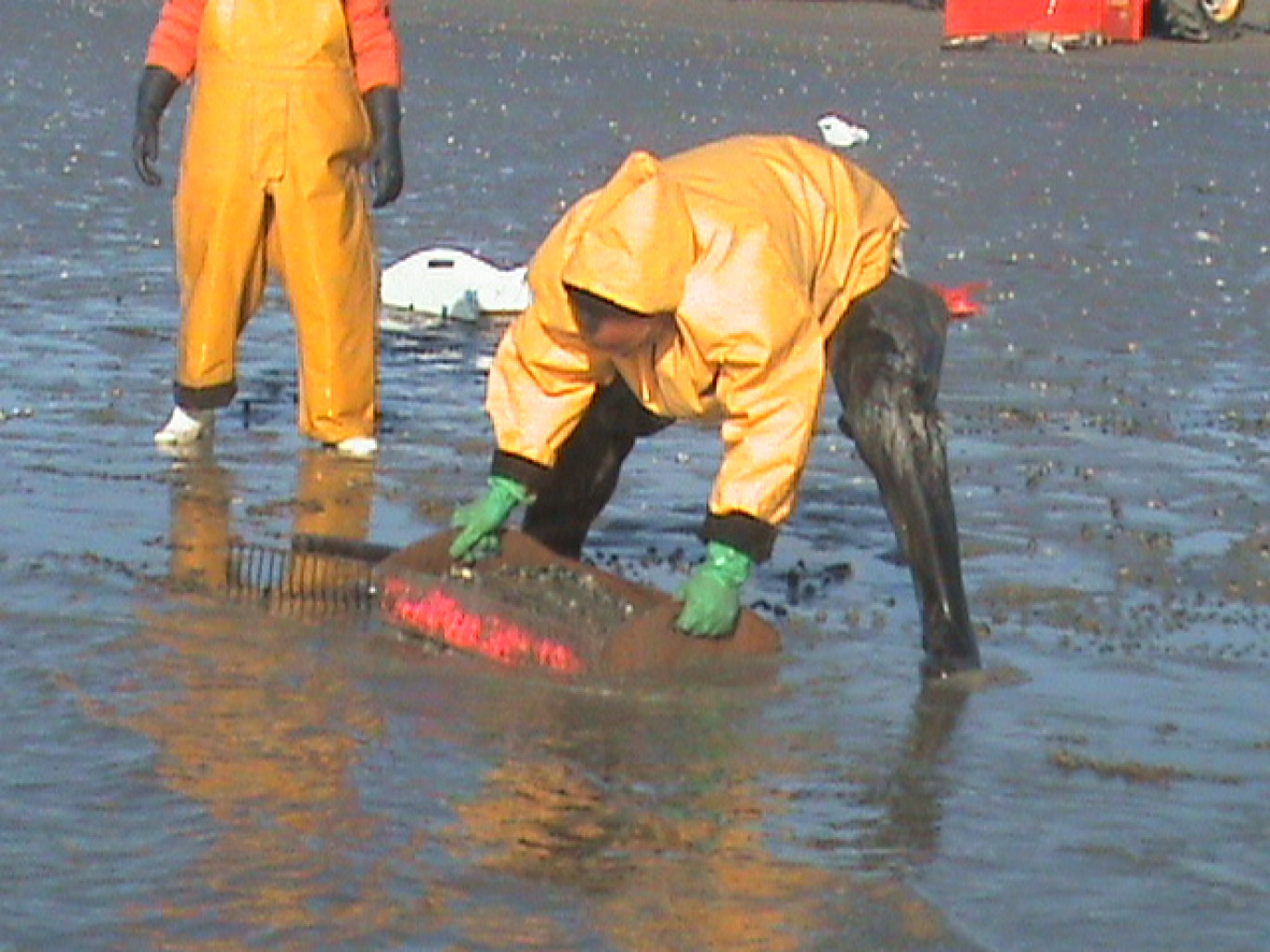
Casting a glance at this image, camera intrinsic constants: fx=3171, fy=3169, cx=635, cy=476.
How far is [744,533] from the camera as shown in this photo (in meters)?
6.24

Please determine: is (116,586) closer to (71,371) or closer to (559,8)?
(71,371)

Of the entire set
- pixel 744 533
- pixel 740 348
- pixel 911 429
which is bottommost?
pixel 744 533

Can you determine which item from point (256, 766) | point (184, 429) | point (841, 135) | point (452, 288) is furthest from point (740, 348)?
point (841, 135)

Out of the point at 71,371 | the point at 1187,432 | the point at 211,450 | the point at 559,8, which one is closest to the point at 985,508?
the point at 1187,432

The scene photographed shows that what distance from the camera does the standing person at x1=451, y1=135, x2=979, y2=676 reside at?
19.8ft

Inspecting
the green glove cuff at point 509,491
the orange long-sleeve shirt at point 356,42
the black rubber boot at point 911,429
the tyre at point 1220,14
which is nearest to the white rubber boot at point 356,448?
the orange long-sleeve shirt at point 356,42

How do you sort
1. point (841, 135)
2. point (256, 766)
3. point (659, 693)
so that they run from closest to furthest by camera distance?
point (256, 766), point (659, 693), point (841, 135)

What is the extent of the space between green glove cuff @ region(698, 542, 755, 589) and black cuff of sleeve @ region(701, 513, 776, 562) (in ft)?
0.06

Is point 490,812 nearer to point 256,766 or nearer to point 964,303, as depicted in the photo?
point 256,766

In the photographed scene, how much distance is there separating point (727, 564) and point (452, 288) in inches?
224

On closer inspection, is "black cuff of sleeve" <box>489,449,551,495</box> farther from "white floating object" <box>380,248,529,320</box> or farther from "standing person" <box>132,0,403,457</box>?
"white floating object" <box>380,248,529,320</box>

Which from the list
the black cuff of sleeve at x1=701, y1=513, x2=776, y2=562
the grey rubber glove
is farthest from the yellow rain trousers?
the black cuff of sleeve at x1=701, y1=513, x2=776, y2=562

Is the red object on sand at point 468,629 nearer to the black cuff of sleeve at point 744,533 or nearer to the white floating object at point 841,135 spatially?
the black cuff of sleeve at point 744,533

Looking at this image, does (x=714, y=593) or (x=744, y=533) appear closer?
(x=744, y=533)
